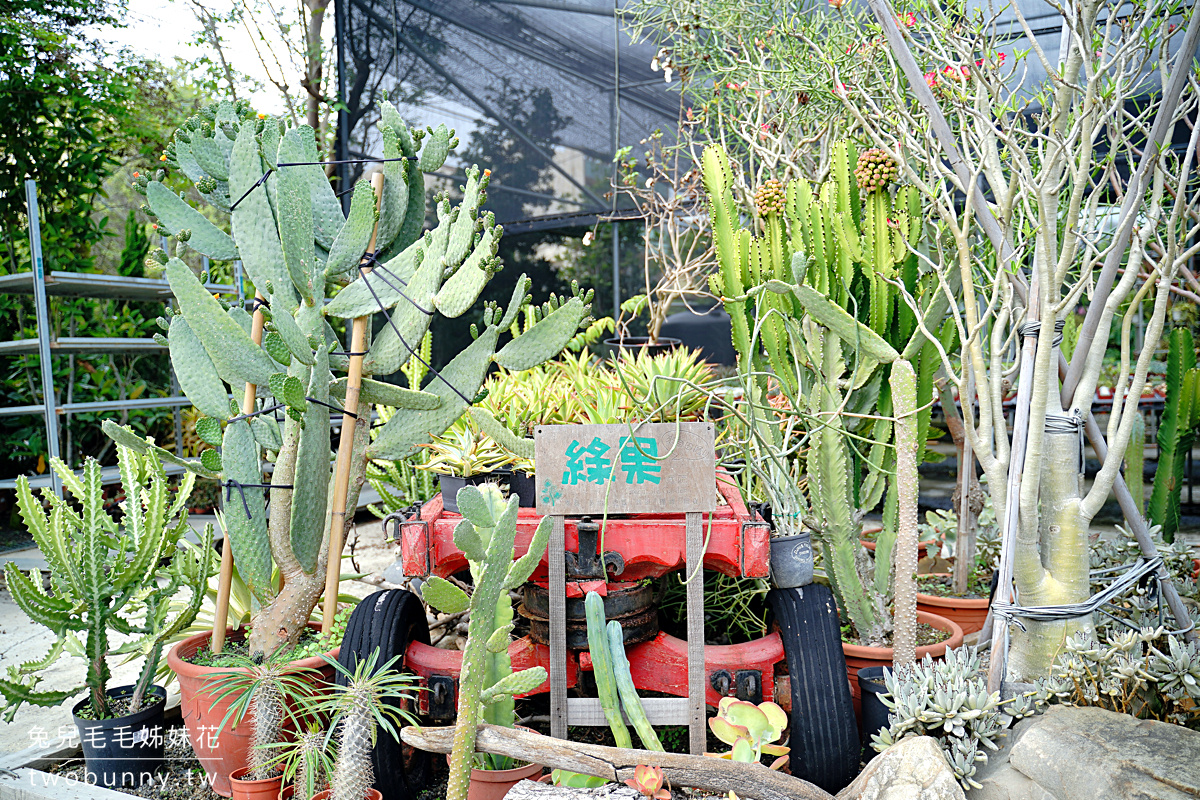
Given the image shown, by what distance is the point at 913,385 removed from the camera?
2.28 m

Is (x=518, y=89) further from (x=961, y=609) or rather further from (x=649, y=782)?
(x=649, y=782)

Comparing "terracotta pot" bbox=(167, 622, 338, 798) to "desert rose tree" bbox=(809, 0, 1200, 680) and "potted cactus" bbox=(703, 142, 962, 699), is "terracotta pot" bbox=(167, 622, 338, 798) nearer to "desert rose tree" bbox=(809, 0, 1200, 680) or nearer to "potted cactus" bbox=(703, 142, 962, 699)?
"potted cactus" bbox=(703, 142, 962, 699)

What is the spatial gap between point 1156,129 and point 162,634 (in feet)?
9.79

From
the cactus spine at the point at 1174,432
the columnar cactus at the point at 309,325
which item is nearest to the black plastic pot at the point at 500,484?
the columnar cactus at the point at 309,325

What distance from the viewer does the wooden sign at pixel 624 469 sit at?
6.68 feet

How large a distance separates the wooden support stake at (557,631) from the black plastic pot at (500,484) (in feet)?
1.20

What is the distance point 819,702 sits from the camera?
6.58 feet

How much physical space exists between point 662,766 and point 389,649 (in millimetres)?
766

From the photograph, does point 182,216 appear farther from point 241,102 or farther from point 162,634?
point 162,634

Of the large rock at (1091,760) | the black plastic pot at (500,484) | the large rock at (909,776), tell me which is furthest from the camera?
the black plastic pot at (500,484)

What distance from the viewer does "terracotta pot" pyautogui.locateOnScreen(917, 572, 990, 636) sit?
2.99 m

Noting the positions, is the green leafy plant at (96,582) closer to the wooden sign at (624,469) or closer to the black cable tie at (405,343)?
the black cable tie at (405,343)

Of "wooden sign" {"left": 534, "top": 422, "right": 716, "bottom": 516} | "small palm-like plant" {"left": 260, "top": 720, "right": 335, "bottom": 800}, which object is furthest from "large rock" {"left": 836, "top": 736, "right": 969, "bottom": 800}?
"small palm-like plant" {"left": 260, "top": 720, "right": 335, "bottom": 800}

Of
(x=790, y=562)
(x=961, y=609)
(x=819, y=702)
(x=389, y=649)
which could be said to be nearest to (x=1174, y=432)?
(x=961, y=609)
